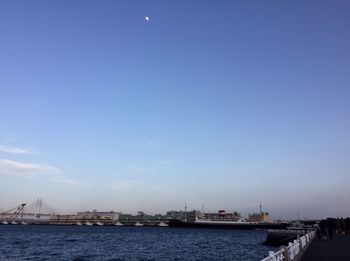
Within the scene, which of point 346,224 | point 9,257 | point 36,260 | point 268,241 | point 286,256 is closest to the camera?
point 286,256

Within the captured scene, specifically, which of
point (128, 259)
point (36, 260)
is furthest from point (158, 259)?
point (36, 260)

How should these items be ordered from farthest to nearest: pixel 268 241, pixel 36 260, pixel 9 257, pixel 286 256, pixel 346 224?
pixel 268 241, pixel 346 224, pixel 9 257, pixel 36 260, pixel 286 256

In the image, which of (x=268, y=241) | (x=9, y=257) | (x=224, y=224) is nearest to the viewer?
(x=9, y=257)

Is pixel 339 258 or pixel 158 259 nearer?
pixel 339 258

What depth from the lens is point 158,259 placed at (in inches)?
1672

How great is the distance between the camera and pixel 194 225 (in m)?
195

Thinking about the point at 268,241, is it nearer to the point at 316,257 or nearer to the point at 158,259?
the point at 158,259

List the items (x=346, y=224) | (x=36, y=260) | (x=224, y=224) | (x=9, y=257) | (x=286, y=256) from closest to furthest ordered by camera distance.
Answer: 1. (x=286, y=256)
2. (x=36, y=260)
3. (x=9, y=257)
4. (x=346, y=224)
5. (x=224, y=224)

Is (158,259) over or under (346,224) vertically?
under

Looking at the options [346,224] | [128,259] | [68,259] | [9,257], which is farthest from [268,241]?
[9,257]

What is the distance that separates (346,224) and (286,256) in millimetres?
46631

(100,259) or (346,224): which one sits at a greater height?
(346,224)

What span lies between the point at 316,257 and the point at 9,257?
127 ft

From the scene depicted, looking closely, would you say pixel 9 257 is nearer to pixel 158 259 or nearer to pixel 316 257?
pixel 158 259
